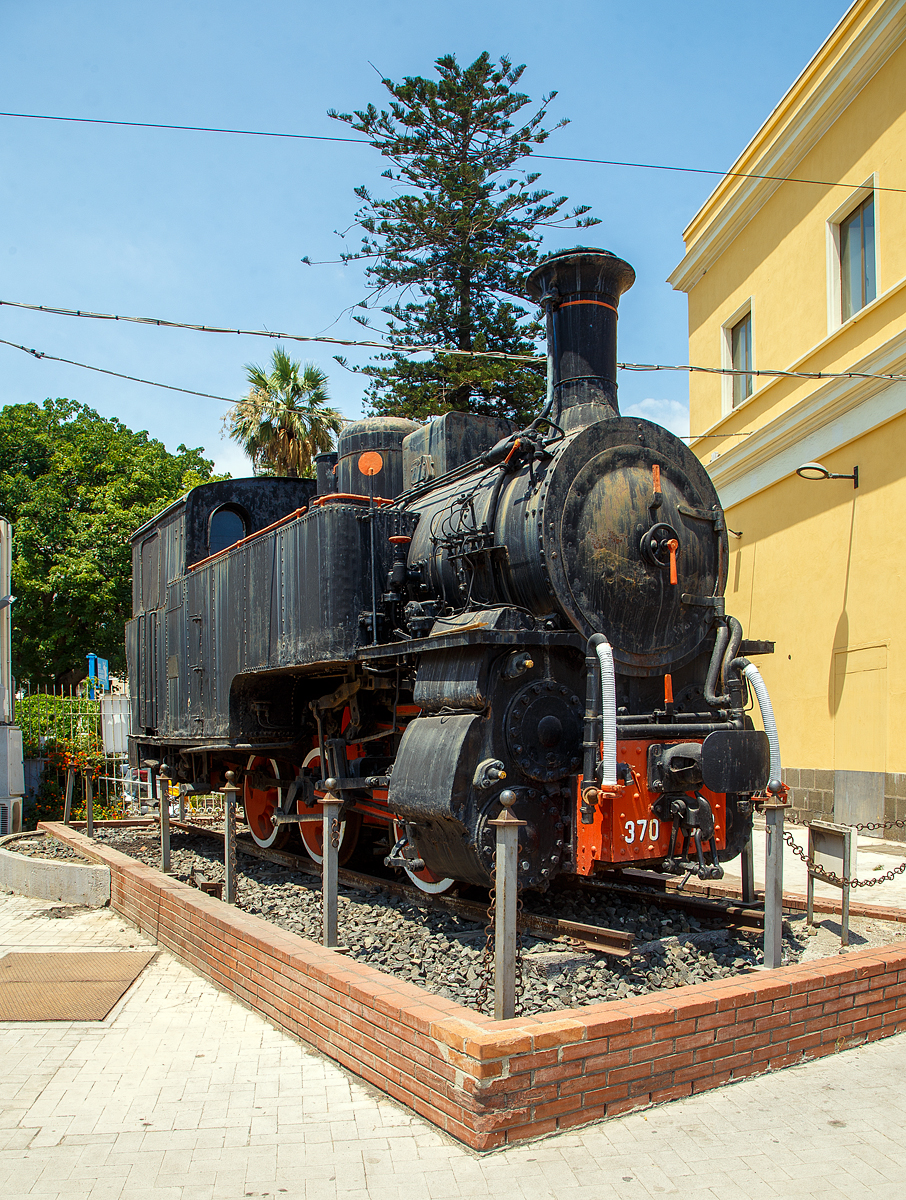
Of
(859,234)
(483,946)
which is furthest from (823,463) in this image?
(483,946)

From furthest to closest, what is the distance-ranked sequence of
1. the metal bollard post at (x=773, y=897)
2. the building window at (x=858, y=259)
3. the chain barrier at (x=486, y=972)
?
the building window at (x=858, y=259), the metal bollard post at (x=773, y=897), the chain barrier at (x=486, y=972)

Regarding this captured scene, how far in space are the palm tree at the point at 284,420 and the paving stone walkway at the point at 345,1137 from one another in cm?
1954

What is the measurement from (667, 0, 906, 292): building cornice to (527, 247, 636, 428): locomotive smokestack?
275 inches

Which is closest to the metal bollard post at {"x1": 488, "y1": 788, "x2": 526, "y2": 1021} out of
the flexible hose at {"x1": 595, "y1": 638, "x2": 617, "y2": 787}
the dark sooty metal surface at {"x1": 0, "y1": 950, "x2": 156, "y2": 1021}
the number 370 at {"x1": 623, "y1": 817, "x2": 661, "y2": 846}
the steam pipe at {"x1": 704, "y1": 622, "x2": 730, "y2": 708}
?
the flexible hose at {"x1": 595, "y1": 638, "x2": 617, "y2": 787}

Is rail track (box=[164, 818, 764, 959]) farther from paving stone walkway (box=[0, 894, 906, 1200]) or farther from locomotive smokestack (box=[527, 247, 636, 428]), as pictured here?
locomotive smokestack (box=[527, 247, 636, 428])

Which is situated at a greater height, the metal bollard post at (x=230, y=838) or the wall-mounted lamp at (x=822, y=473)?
the wall-mounted lamp at (x=822, y=473)

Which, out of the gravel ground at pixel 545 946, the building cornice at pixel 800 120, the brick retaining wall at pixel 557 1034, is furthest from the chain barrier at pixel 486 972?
the building cornice at pixel 800 120

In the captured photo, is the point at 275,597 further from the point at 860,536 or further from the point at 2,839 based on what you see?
the point at 860,536

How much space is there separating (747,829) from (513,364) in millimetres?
17979

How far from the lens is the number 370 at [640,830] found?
16.7 ft

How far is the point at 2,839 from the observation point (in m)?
10.4

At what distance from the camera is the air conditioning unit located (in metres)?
11.2

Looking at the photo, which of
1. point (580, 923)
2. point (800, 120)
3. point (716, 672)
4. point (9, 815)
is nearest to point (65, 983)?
point (580, 923)

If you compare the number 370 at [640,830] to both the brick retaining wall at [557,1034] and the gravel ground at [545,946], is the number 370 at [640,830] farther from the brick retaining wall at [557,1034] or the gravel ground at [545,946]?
the brick retaining wall at [557,1034]
